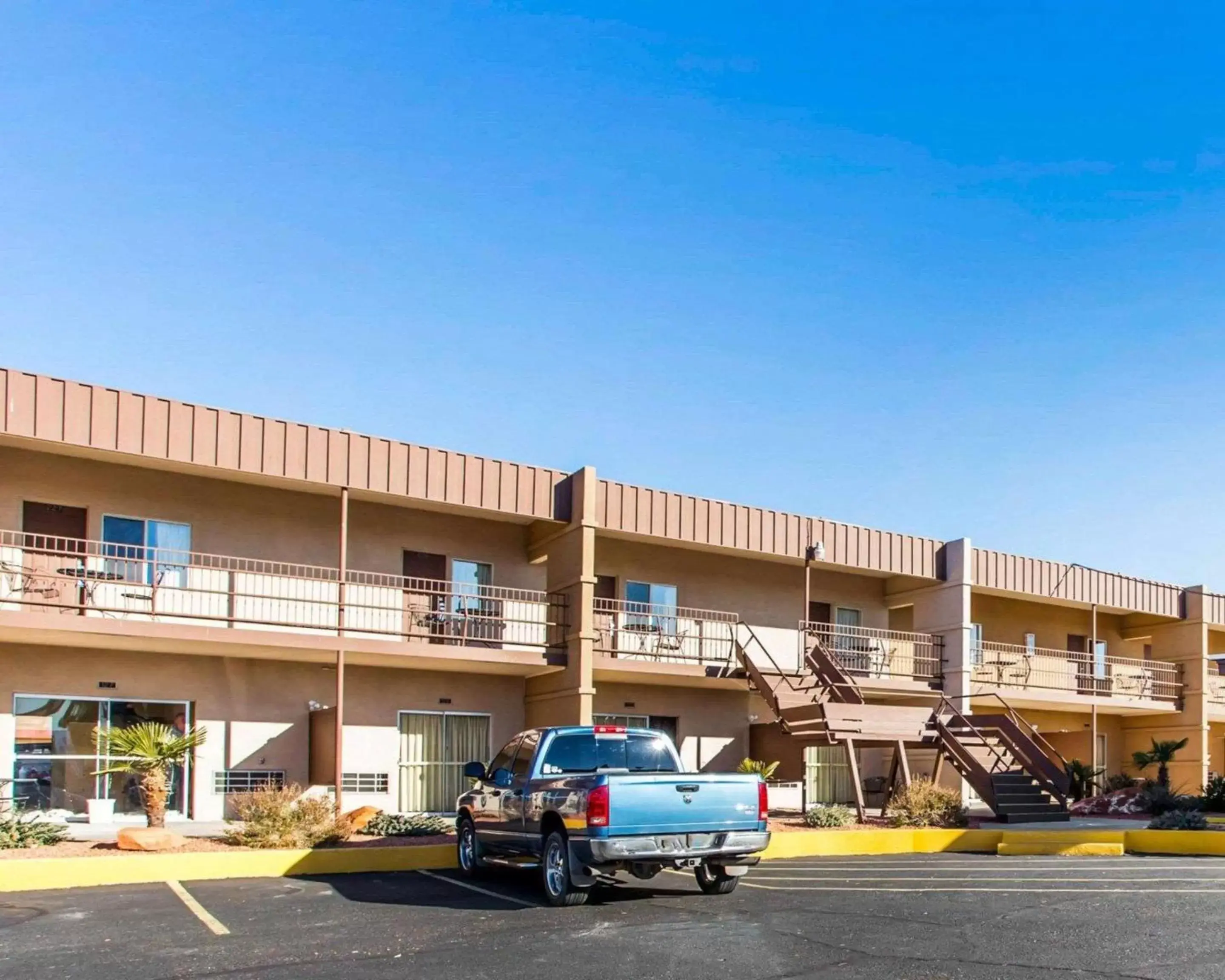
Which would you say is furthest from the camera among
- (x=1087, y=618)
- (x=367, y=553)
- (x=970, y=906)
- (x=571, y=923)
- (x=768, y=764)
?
(x=1087, y=618)

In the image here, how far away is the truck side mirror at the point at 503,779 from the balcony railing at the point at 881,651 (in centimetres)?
1426

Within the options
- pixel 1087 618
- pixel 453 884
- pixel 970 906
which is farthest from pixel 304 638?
pixel 1087 618

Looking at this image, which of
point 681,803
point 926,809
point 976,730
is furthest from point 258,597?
point 976,730

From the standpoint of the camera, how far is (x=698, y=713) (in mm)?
26328

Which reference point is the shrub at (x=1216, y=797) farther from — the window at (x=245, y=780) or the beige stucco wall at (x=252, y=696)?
the window at (x=245, y=780)

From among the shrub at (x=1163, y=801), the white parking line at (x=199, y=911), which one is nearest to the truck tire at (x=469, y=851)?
the white parking line at (x=199, y=911)

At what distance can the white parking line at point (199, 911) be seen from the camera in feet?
35.1

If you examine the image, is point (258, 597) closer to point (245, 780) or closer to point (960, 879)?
point (245, 780)

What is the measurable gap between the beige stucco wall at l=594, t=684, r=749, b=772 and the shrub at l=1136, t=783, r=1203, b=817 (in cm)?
806

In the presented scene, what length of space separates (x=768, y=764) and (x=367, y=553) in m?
9.28

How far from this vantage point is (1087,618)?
34.3 metres

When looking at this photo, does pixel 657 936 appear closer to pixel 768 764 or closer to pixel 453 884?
pixel 453 884

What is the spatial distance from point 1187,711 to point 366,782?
23005mm

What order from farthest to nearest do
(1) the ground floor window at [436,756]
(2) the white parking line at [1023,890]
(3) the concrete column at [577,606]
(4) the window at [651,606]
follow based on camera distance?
(4) the window at [651,606] → (1) the ground floor window at [436,756] → (3) the concrete column at [577,606] → (2) the white parking line at [1023,890]
